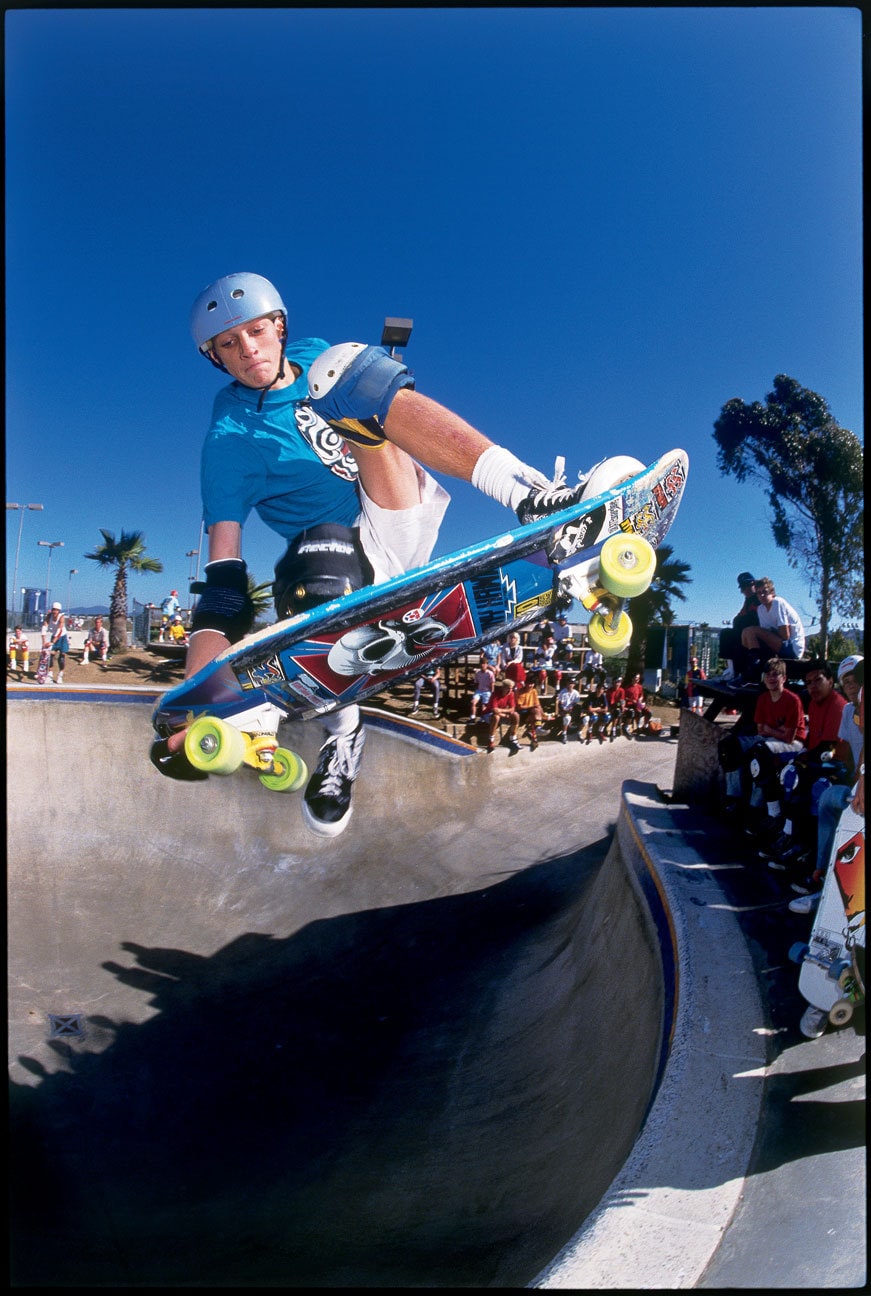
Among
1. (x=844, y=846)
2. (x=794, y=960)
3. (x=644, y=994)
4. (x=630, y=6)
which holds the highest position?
(x=630, y=6)

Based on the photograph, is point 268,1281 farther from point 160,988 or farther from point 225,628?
point 225,628

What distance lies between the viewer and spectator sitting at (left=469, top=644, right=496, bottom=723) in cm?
571

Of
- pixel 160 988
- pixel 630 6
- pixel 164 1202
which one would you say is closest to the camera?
pixel 630 6

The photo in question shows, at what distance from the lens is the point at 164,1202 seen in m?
3.92

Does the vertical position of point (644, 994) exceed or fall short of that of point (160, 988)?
it exceeds it

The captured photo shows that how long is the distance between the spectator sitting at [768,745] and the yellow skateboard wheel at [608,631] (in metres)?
1.48

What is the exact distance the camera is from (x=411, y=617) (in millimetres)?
4371

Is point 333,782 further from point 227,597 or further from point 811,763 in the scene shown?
point 811,763

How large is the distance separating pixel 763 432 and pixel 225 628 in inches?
Answer: 147

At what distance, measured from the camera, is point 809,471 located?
4.74 metres

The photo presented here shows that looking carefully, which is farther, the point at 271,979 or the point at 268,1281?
the point at 271,979

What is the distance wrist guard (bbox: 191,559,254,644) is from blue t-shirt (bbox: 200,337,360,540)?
0.31 meters

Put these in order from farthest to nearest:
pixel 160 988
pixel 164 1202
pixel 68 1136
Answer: pixel 160 988, pixel 68 1136, pixel 164 1202

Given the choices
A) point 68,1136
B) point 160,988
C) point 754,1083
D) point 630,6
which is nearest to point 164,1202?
point 68,1136
